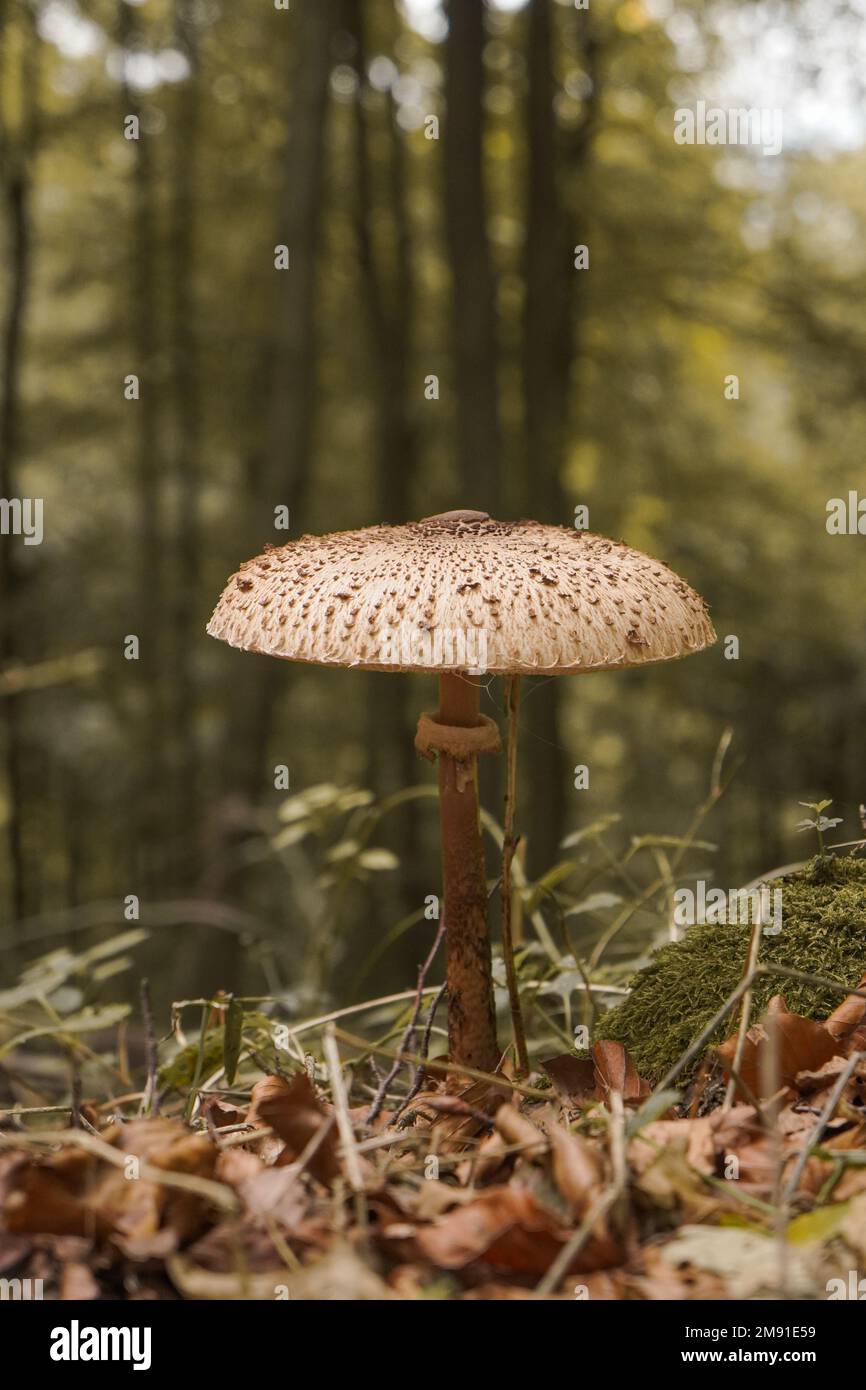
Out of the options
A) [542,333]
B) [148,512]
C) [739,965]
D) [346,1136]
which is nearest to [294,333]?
[542,333]

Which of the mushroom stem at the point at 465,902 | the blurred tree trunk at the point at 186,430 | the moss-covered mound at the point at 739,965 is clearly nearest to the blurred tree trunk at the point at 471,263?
the mushroom stem at the point at 465,902

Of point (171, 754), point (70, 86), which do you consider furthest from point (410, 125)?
point (171, 754)

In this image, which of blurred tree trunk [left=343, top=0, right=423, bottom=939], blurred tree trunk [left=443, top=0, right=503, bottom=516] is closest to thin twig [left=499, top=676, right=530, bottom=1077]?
blurred tree trunk [left=443, top=0, right=503, bottom=516]

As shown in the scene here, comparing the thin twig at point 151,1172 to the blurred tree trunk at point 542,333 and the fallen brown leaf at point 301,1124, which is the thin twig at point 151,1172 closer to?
the fallen brown leaf at point 301,1124

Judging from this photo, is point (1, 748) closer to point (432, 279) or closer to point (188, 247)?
point (188, 247)

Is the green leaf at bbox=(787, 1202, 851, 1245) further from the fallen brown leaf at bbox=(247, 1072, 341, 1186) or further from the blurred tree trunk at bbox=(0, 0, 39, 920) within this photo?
the blurred tree trunk at bbox=(0, 0, 39, 920)

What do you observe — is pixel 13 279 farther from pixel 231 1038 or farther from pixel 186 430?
pixel 231 1038
